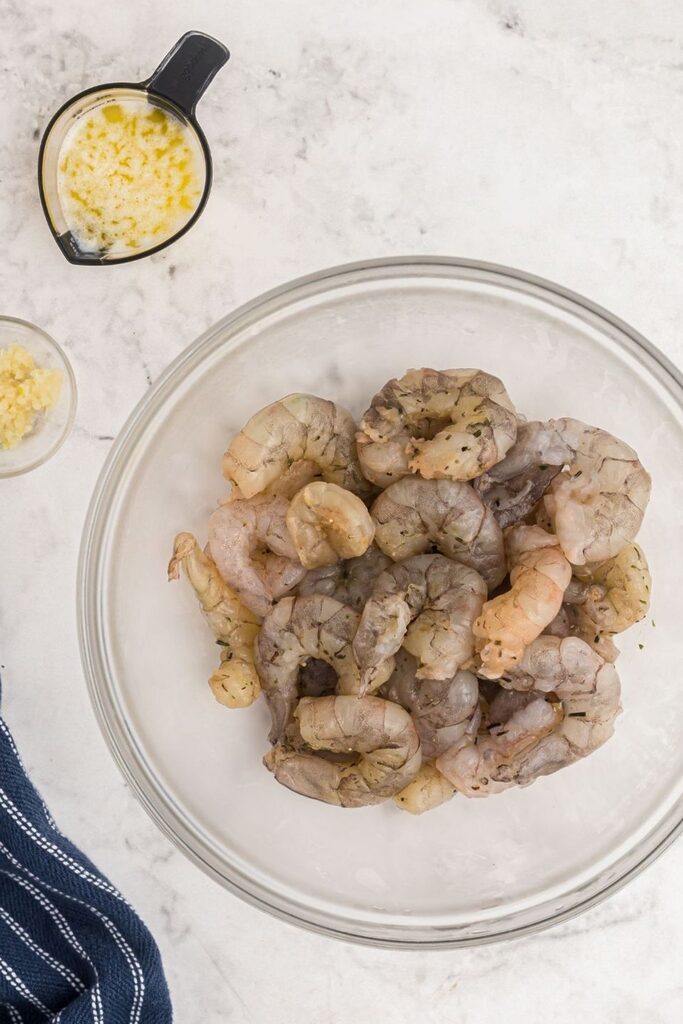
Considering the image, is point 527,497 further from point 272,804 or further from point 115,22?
point 115,22

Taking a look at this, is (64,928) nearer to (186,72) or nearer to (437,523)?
(437,523)

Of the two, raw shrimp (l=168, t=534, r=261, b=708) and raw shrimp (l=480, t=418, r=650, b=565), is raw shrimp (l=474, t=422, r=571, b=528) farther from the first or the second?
raw shrimp (l=168, t=534, r=261, b=708)

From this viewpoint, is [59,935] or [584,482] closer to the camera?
[584,482]

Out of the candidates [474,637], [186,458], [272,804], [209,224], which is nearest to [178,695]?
[272,804]

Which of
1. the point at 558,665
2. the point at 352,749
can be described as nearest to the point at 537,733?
the point at 558,665

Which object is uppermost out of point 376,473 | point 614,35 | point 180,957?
point 614,35
